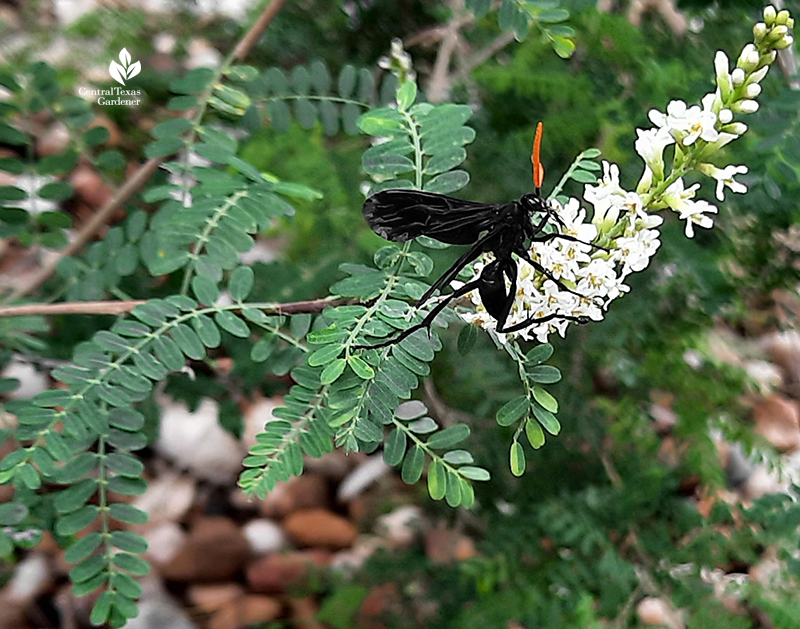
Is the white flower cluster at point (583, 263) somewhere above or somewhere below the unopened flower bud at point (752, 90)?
below

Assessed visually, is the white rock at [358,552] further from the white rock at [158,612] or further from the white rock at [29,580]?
the white rock at [29,580]

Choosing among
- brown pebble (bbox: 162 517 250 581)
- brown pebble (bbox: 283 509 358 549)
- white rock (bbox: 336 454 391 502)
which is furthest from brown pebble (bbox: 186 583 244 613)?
white rock (bbox: 336 454 391 502)

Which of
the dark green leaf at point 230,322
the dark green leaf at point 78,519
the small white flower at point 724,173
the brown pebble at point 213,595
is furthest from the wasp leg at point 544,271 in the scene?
the brown pebble at point 213,595

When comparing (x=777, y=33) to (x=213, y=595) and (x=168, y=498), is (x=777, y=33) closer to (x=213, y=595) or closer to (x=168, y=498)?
(x=213, y=595)

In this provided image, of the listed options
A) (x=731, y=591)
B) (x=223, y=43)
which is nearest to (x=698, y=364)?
(x=731, y=591)

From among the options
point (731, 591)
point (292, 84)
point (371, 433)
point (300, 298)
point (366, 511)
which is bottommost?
point (366, 511)

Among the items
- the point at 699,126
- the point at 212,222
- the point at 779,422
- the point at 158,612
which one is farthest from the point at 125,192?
the point at 779,422

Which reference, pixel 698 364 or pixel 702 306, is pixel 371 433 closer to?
pixel 702 306
